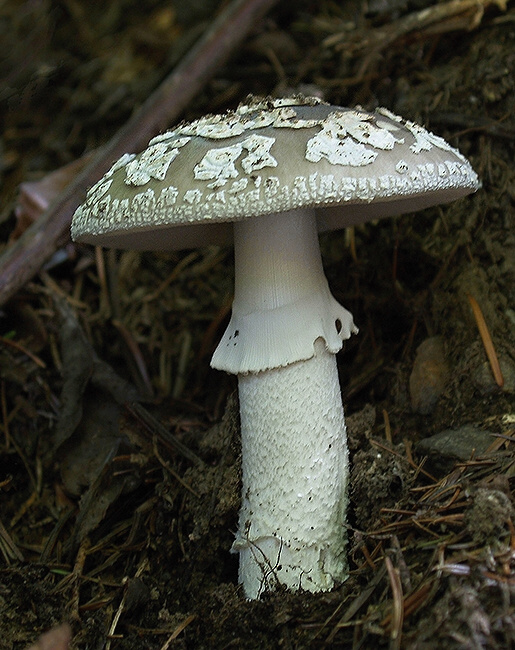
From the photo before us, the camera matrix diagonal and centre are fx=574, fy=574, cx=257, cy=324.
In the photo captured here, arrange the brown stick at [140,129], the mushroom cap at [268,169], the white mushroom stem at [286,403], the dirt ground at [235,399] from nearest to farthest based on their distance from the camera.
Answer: the mushroom cap at [268,169], the dirt ground at [235,399], the white mushroom stem at [286,403], the brown stick at [140,129]

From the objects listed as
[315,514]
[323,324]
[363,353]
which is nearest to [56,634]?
[315,514]

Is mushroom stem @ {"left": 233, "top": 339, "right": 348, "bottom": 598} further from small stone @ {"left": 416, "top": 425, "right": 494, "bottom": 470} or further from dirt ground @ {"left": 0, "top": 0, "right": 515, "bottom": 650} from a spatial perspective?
small stone @ {"left": 416, "top": 425, "right": 494, "bottom": 470}

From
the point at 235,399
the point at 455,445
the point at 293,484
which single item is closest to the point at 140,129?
the point at 235,399

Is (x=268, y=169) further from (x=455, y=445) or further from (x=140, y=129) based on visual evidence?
(x=140, y=129)

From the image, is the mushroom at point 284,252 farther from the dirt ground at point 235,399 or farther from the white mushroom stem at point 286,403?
the dirt ground at point 235,399

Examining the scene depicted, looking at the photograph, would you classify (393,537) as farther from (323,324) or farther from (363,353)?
(363,353)

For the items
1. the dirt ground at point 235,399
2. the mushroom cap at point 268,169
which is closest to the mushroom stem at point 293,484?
the dirt ground at point 235,399
